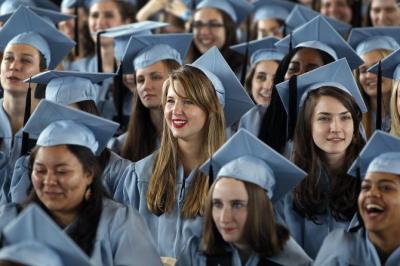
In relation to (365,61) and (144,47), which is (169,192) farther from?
(365,61)

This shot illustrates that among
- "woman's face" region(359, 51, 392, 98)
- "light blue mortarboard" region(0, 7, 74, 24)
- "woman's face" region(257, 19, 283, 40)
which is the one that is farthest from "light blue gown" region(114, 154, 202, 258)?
"woman's face" region(257, 19, 283, 40)

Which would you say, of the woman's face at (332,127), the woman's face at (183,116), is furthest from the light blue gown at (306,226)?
the woman's face at (183,116)

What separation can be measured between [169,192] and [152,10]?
350cm

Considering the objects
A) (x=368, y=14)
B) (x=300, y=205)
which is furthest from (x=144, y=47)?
(x=368, y=14)

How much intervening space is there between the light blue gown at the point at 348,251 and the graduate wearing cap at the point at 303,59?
3.84 ft

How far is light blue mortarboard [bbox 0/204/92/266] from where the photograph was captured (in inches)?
141

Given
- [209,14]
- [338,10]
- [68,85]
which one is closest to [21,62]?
[68,85]

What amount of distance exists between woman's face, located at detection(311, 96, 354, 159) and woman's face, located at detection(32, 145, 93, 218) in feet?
3.86

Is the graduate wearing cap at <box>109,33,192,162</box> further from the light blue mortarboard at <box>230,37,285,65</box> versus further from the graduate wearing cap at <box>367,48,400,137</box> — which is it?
the graduate wearing cap at <box>367,48,400,137</box>

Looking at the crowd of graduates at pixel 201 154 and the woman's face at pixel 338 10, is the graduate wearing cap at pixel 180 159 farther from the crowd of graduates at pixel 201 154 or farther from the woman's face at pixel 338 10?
the woman's face at pixel 338 10

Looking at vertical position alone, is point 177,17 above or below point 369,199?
above

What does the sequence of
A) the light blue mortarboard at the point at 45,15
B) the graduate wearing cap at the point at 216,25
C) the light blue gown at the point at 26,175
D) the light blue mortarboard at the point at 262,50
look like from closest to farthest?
the light blue gown at the point at 26,175 → the light blue mortarboard at the point at 262,50 → the light blue mortarboard at the point at 45,15 → the graduate wearing cap at the point at 216,25

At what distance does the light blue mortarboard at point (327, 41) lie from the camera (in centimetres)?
573

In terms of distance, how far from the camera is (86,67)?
25.5ft
